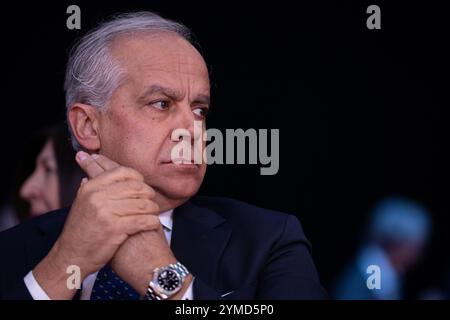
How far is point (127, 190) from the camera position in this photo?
6.57 feet

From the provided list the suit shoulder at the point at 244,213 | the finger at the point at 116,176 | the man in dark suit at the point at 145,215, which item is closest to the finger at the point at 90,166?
the man in dark suit at the point at 145,215

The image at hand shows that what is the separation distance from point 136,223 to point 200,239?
1.35 feet

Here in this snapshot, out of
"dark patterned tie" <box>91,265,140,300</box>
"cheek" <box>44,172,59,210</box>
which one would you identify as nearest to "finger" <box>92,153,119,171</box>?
"dark patterned tie" <box>91,265,140,300</box>

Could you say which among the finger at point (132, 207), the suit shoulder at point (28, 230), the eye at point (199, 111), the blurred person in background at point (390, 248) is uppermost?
the eye at point (199, 111)

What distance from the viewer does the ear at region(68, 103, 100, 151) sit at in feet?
8.04

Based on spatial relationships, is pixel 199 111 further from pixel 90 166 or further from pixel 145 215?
pixel 145 215

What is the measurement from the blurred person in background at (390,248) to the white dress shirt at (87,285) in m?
1.40

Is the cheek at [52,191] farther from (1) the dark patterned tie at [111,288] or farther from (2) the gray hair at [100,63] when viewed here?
(1) the dark patterned tie at [111,288]

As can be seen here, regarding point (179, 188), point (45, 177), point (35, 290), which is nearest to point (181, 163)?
point (179, 188)

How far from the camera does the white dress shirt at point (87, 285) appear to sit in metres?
1.97

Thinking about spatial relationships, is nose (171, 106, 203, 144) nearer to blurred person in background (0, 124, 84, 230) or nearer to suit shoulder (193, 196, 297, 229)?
suit shoulder (193, 196, 297, 229)

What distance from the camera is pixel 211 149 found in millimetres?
3189

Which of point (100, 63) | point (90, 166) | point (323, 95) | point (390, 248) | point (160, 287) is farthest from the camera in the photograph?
point (390, 248)

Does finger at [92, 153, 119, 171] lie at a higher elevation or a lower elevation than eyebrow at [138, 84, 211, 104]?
lower
